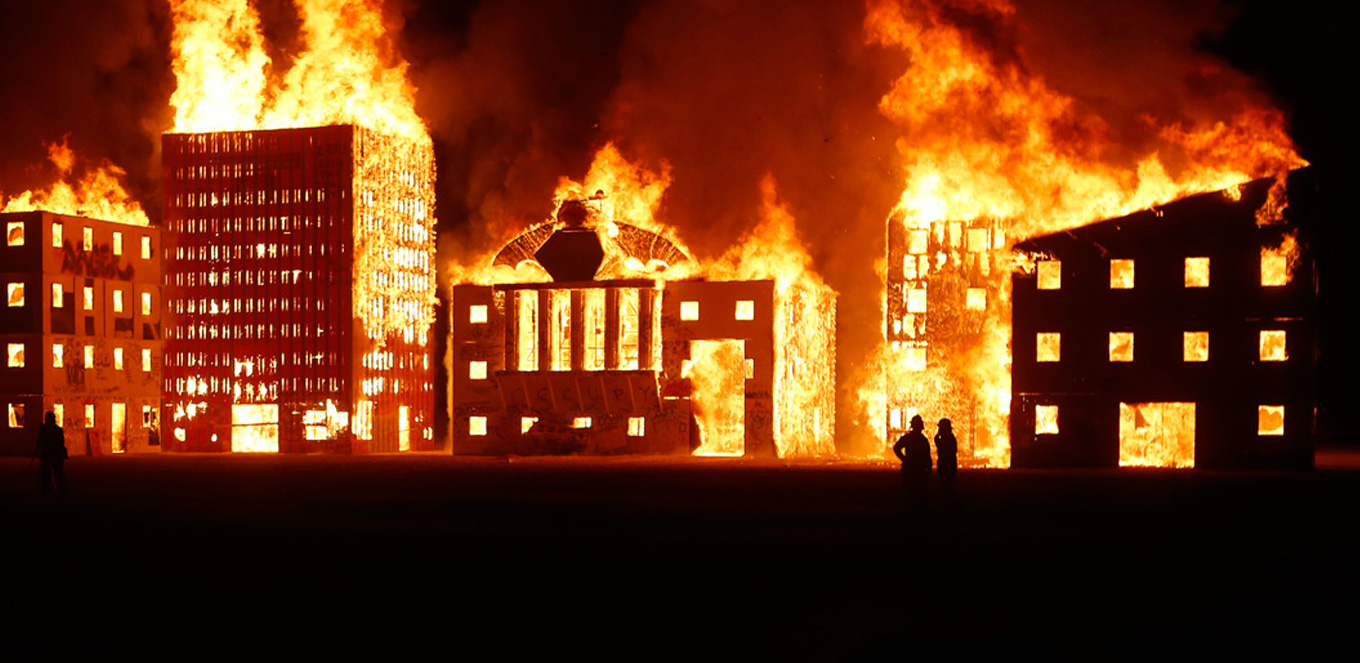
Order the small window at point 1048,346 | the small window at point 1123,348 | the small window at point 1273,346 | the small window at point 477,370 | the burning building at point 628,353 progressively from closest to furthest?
the small window at point 1273,346 → the small window at point 1123,348 → the small window at point 1048,346 → the burning building at point 628,353 → the small window at point 477,370

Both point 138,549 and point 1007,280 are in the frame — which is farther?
point 1007,280

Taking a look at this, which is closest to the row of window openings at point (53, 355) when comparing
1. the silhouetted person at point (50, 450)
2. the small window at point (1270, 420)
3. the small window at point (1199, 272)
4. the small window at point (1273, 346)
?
the silhouetted person at point (50, 450)

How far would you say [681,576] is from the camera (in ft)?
74.9

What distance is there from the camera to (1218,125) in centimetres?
6294

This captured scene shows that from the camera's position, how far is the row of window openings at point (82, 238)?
8400cm

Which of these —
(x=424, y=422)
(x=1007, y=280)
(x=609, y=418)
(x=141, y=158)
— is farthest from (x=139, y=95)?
(x=1007, y=280)

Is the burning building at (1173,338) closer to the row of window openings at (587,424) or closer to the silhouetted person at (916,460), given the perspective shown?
the row of window openings at (587,424)

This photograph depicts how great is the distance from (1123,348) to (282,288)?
1825 inches

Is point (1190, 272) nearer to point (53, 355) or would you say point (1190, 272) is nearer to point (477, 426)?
point (477, 426)

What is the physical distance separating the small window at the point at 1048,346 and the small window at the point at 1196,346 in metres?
4.60

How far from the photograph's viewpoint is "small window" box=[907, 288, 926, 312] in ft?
244

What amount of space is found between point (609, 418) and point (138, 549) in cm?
5419

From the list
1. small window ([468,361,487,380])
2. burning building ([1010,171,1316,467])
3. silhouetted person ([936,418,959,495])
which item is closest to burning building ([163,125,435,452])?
small window ([468,361,487,380])

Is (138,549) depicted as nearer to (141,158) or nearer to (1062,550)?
(1062,550)
